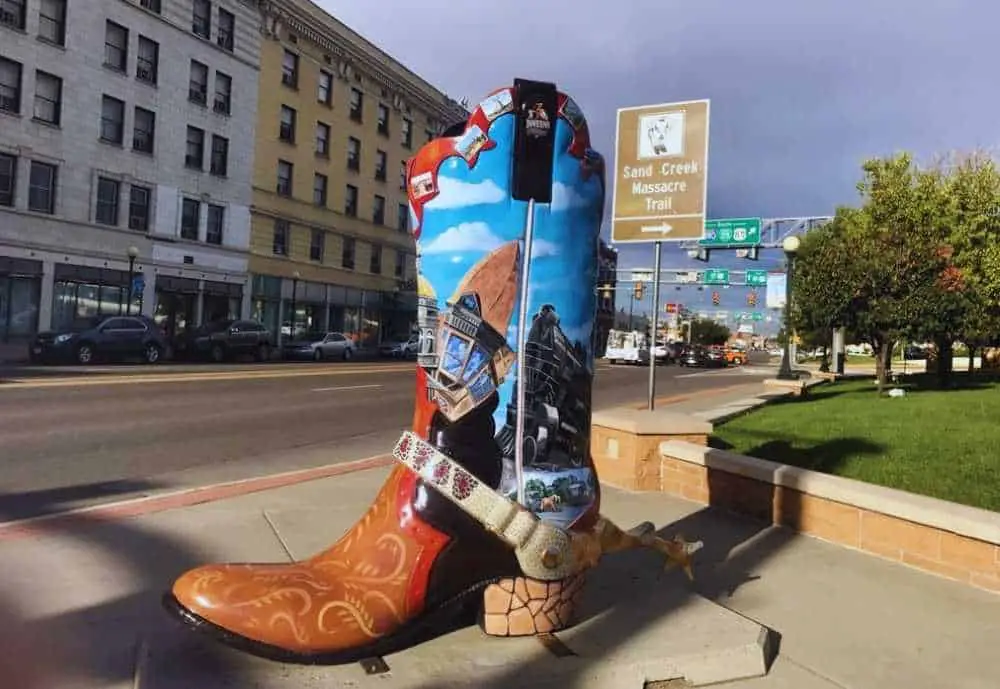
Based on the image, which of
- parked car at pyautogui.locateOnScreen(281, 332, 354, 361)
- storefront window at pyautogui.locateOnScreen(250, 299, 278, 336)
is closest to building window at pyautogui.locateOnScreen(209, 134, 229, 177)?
storefront window at pyautogui.locateOnScreen(250, 299, 278, 336)

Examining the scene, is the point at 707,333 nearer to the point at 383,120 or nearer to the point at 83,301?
the point at 383,120

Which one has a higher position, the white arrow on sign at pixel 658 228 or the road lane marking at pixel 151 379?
the white arrow on sign at pixel 658 228

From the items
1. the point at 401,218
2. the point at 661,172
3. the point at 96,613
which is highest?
the point at 401,218

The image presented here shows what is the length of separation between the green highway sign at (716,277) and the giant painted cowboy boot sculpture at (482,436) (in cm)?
5409

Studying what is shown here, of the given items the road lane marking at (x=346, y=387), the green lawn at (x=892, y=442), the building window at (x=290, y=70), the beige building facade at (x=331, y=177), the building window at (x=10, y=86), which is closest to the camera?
the green lawn at (x=892, y=442)

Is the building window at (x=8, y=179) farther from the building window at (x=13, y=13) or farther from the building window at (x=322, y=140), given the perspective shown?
the building window at (x=322, y=140)

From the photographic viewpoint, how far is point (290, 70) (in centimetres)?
3828

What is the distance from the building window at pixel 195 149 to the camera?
108ft

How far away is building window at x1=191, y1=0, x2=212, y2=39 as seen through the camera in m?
32.7

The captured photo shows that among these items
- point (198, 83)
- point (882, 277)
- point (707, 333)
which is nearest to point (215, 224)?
point (198, 83)

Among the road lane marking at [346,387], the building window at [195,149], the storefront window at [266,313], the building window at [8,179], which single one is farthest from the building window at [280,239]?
the road lane marking at [346,387]

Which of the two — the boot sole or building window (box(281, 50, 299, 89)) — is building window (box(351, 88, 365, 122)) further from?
the boot sole

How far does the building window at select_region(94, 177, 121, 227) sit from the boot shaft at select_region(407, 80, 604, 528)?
30119 millimetres

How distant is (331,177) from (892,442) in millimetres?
36727
